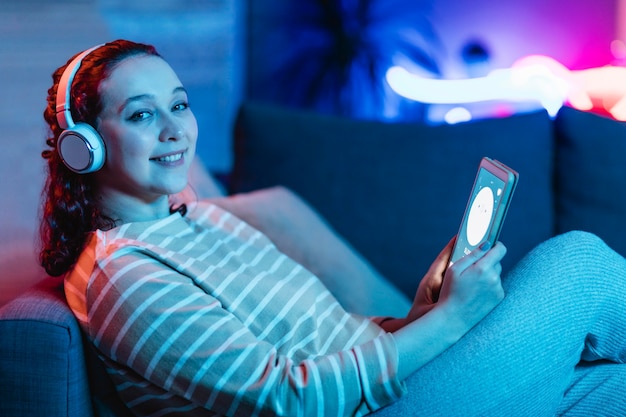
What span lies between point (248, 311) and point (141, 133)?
1.17 feet

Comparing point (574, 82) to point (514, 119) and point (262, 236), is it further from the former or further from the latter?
point (262, 236)

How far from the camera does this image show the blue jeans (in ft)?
3.73

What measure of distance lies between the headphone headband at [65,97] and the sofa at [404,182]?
588 mm

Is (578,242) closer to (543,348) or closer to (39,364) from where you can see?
(543,348)

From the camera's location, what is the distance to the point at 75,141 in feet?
3.99

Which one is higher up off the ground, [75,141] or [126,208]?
[75,141]

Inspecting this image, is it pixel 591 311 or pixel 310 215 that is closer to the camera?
pixel 591 311

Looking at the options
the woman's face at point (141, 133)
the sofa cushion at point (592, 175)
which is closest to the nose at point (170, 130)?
the woman's face at point (141, 133)

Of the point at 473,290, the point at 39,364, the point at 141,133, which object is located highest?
the point at 141,133

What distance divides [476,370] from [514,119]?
3.46 feet

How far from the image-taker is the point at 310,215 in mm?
1876

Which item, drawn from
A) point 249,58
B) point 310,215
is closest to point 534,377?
point 310,215

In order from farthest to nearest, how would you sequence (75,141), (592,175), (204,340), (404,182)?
(404,182) < (592,175) < (75,141) < (204,340)

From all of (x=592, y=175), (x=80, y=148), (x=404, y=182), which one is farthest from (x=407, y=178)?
(x=80, y=148)
